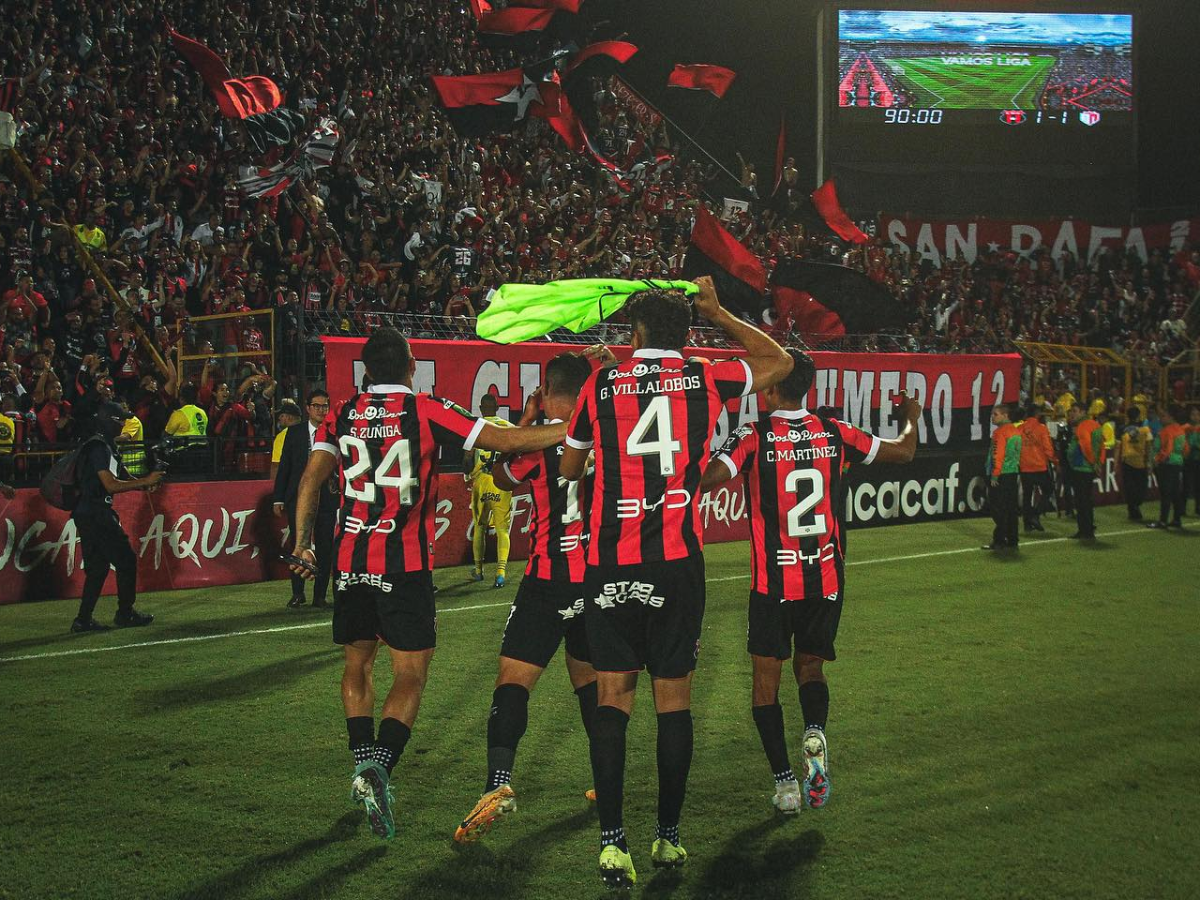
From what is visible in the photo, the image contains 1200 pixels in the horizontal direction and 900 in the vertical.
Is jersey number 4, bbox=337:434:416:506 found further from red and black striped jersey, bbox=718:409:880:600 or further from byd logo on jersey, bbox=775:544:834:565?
byd logo on jersey, bbox=775:544:834:565

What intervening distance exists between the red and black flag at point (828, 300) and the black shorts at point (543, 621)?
16.0m

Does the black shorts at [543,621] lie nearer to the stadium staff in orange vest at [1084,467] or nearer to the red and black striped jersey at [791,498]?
the red and black striped jersey at [791,498]

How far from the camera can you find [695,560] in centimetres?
458

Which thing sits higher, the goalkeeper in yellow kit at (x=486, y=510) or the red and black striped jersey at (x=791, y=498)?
the red and black striped jersey at (x=791, y=498)

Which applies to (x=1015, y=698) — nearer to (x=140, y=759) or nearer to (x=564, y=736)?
(x=564, y=736)

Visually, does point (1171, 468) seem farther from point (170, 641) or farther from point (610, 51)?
point (170, 641)

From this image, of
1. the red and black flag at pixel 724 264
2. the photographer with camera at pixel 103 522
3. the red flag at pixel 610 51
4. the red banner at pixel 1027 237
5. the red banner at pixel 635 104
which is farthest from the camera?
the red banner at pixel 1027 237

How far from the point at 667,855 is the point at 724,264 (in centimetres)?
1582

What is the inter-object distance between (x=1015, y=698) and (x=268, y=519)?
27.8 feet

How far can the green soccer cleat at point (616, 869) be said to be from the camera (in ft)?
14.3

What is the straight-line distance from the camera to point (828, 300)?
20844 millimetres

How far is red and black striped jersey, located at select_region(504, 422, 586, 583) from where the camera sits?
529 cm

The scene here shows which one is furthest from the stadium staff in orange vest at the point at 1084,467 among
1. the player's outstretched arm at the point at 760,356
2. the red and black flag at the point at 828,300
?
the player's outstretched arm at the point at 760,356

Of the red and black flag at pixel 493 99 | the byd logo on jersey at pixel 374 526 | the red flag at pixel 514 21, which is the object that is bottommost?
the byd logo on jersey at pixel 374 526
